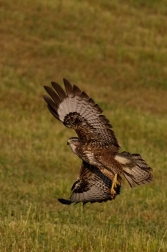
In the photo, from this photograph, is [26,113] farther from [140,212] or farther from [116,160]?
[116,160]

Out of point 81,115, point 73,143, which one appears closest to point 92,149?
point 73,143

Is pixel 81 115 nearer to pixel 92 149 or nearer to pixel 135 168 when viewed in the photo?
pixel 92 149

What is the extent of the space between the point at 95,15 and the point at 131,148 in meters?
16.8

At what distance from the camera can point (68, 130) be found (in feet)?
72.3

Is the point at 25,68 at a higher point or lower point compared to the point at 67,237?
higher

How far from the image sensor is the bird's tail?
984 cm

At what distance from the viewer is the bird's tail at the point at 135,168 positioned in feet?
32.3

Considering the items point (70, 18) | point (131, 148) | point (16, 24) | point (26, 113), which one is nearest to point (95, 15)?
point (70, 18)

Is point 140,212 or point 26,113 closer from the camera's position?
point 140,212

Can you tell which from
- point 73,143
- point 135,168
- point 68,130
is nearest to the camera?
point 73,143

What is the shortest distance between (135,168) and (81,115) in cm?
103

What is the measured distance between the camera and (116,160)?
9.85m

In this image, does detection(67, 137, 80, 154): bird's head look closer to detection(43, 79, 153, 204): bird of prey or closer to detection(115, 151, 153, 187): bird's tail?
detection(43, 79, 153, 204): bird of prey

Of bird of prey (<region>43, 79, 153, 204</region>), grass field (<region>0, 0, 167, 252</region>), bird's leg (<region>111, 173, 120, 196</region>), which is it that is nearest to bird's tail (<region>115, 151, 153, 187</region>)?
bird of prey (<region>43, 79, 153, 204</region>)
